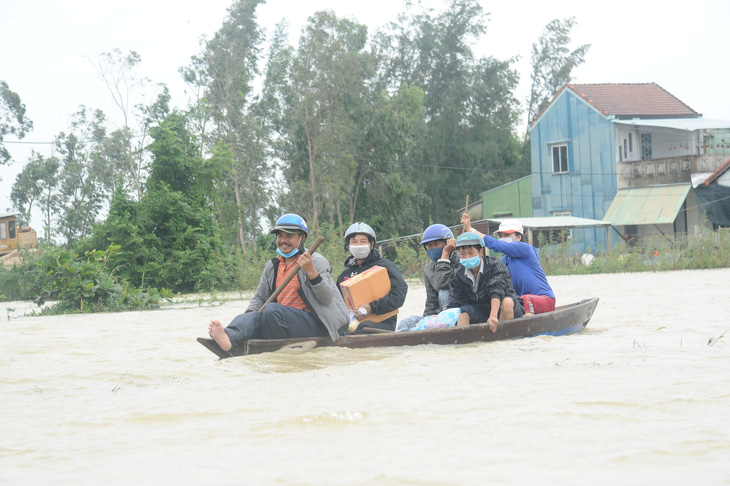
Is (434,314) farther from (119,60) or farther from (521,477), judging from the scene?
(119,60)

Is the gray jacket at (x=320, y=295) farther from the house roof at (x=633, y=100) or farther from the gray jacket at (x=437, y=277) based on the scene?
the house roof at (x=633, y=100)

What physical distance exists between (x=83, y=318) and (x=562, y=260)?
14.4 m

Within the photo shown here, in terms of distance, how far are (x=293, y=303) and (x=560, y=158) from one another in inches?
1155

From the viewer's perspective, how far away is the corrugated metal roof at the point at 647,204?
29.4 meters

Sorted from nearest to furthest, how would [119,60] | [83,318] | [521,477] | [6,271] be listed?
[521,477]
[83,318]
[6,271]
[119,60]

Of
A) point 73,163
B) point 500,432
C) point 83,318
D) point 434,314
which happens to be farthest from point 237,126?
point 500,432

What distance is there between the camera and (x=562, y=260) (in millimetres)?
23156

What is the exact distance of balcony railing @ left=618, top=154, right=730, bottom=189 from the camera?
29.9 meters

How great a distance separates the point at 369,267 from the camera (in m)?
8.17

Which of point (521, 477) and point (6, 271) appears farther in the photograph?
point (6, 271)

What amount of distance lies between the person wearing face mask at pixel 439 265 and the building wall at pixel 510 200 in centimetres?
2863

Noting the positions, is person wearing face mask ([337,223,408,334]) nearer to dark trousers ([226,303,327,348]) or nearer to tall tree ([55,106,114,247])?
dark trousers ([226,303,327,348])

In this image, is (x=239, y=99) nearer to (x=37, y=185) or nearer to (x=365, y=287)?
(x=37, y=185)

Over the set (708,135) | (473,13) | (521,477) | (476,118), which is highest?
Answer: (473,13)
